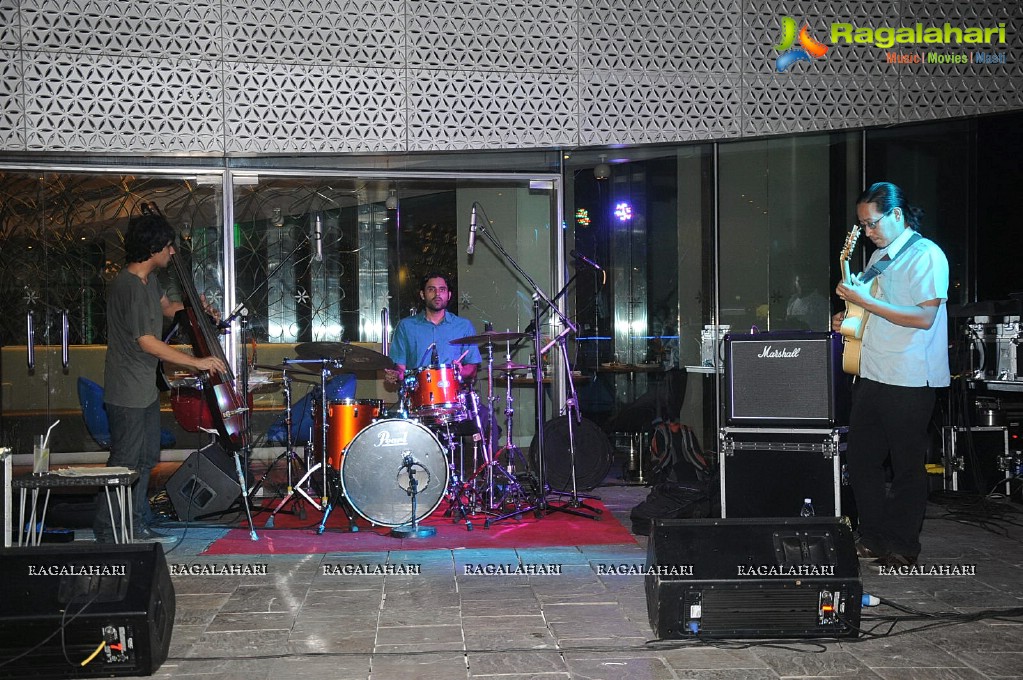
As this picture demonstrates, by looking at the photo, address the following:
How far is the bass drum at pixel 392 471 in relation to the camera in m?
5.27

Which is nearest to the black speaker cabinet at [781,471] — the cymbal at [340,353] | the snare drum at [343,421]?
the cymbal at [340,353]

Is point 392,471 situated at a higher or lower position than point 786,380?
lower

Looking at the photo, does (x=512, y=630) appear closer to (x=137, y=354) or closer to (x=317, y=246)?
(x=137, y=354)

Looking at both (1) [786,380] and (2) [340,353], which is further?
(2) [340,353]

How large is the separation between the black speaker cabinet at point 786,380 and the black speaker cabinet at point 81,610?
123 inches

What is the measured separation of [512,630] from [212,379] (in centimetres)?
259

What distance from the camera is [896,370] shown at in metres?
4.24

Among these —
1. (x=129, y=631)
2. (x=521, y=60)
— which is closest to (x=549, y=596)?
(x=129, y=631)

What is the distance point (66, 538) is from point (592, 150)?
4921 mm

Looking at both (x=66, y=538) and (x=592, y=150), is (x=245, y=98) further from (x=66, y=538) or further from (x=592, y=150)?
(x=66, y=538)

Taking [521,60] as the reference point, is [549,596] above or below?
A: below

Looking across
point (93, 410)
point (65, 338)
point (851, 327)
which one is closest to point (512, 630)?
point (851, 327)

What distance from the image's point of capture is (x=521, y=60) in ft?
23.5

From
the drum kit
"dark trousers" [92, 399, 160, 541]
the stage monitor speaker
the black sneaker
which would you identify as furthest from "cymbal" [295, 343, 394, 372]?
the black sneaker
